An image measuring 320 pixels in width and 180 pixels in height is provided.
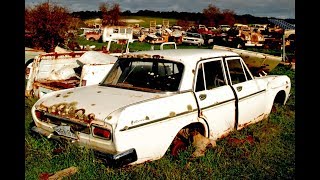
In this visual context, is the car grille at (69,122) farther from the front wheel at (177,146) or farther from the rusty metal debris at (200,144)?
the rusty metal debris at (200,144)

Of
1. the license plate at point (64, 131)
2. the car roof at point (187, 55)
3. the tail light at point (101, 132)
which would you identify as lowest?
the license plate at point (64, 131)

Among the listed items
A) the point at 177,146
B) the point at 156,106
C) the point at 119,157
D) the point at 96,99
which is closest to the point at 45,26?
the point at 96,99

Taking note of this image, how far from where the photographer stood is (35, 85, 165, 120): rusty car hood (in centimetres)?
360

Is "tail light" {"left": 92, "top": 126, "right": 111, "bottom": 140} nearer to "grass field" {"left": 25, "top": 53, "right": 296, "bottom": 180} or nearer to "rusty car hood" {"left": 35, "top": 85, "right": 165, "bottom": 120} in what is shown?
"rusty car hood" {"left": 35, "top": 85, "right": 165, "bottom": 120}

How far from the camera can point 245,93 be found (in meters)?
4.98

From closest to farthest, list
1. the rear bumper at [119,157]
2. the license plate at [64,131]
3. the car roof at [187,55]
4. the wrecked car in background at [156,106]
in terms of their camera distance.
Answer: the rear bumper at [119,157] < the wrecked car in background at [156,106] < the license plate at [64,131] < the car roof at [187,55]

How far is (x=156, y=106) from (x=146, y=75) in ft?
2.95

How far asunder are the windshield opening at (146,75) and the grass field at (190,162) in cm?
92

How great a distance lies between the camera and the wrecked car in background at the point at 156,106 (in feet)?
11.3

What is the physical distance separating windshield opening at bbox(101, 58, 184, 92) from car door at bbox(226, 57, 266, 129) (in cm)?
101

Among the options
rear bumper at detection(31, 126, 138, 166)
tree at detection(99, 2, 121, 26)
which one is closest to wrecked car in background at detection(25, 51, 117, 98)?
rear bumper at detection(31, 126, 138, 166)

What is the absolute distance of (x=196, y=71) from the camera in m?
4.33

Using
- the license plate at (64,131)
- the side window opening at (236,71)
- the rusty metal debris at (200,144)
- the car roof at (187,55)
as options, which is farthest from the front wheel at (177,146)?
the side window opening at (236,71)
